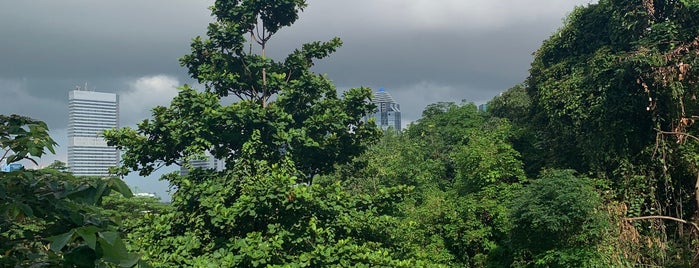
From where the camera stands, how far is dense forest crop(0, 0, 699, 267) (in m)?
2.51

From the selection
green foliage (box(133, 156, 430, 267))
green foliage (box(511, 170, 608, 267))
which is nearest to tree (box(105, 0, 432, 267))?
green foliage (box(133, 156, 430, 267))

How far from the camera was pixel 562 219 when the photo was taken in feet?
32.0

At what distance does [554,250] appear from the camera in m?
10.3

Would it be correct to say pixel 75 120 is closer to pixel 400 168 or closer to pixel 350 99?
pixel 400 168

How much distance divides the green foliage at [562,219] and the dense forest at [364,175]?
33mm

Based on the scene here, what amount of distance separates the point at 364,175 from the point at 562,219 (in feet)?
11.8

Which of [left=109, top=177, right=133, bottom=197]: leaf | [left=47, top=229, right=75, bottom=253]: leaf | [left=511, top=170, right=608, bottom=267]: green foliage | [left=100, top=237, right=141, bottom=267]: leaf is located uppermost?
[left=109, top=177, right=133, bottom=197]: leaf

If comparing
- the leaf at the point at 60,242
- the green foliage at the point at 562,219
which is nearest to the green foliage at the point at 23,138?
the leaf at the point at 60,242

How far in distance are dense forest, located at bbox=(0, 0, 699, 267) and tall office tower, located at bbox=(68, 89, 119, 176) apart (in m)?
48.7

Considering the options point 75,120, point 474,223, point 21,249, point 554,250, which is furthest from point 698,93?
point 75,120

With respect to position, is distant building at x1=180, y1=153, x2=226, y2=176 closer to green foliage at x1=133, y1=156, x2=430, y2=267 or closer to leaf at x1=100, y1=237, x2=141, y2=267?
green foliage at x1=133, y1=156, x2=430, y2=267

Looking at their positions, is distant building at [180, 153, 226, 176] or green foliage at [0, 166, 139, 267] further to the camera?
distant building at [180, 153, 226, 176]

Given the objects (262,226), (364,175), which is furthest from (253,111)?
(364,175)

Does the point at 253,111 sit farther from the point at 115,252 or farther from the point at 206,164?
the point at 115,252
